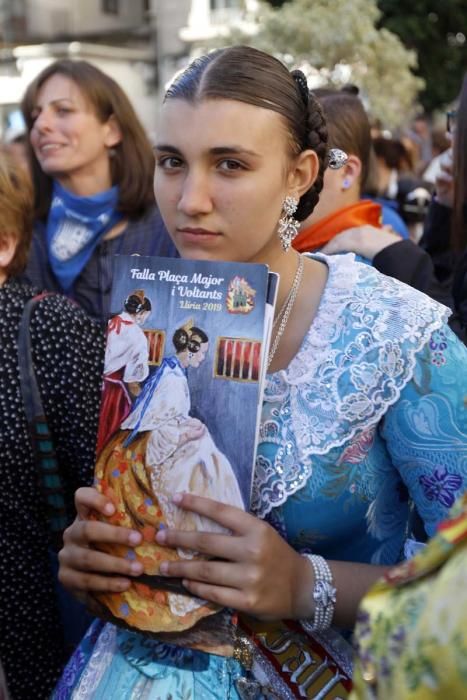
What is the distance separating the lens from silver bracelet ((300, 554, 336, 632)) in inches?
57.1

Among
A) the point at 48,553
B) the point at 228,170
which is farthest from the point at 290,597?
the point at 48,553

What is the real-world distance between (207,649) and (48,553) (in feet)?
2.73

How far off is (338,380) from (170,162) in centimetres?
47

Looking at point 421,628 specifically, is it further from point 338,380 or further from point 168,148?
point 168,148

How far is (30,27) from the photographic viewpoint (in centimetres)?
3083

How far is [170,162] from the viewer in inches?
60.2

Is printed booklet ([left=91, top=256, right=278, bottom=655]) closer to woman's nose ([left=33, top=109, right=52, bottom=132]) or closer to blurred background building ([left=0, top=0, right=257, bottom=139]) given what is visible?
woman's nose ([left=33, top=109, right=52, bottom=132])

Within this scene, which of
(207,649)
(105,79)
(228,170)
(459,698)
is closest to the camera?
(459,698)

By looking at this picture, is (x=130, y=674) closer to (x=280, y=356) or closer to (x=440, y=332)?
(x=280, y=356)

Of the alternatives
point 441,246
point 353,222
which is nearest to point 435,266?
point 441,246

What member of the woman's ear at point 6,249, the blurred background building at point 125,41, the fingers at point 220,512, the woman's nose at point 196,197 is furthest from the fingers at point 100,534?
the blurred background building at point 125,41

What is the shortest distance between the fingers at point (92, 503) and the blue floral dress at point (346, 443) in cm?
24

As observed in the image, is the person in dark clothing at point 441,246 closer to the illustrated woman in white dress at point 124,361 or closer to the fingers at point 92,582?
the illustrated woman in white dress at point 124,361

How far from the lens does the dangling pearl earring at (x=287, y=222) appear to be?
157 cm
